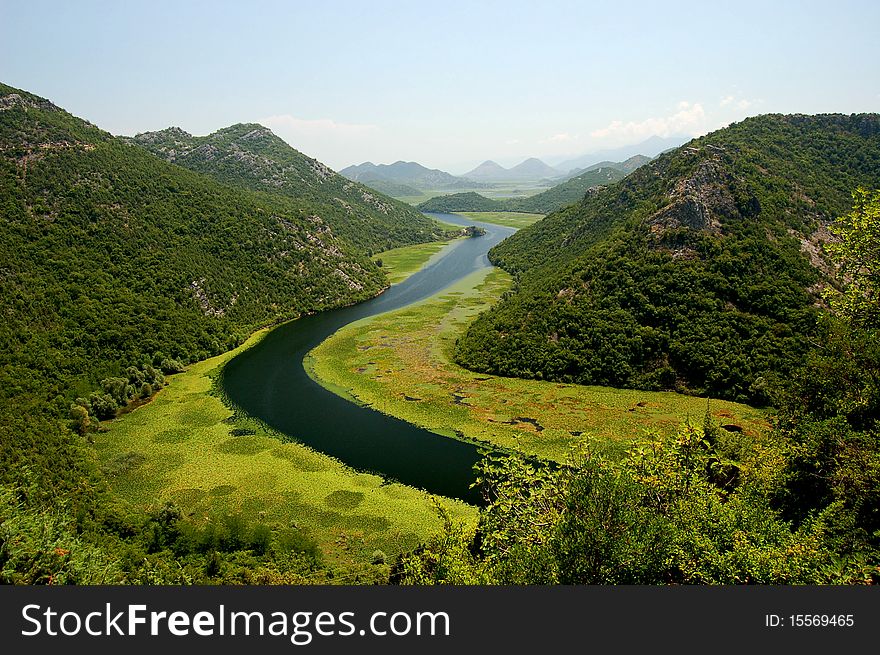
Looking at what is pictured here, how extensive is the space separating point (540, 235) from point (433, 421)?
130374 millimetres

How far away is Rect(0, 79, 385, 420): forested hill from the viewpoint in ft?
247

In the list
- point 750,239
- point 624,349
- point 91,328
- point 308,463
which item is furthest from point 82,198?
point 750,239

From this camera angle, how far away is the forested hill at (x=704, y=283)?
74000mm

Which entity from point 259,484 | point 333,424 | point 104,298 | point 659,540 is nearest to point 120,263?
point 104,298

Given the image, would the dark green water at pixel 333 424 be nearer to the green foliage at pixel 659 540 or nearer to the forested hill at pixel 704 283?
the forested hill at pixel 704 283

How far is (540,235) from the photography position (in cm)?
18188

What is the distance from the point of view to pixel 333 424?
6869 cm

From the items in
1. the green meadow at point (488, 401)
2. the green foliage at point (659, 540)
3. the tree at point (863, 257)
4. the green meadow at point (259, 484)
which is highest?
the tree at point (863, 257)

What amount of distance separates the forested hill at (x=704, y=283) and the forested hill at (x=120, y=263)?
58.0 meters

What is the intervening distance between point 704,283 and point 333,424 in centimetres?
6636

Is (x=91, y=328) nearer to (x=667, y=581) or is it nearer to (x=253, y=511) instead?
(x=253, y=511)

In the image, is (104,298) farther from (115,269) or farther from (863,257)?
(863,257)

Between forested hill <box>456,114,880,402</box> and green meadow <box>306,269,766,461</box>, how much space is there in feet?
15.0

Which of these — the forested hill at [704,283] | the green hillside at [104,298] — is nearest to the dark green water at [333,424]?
the green hillside at [104,298]
